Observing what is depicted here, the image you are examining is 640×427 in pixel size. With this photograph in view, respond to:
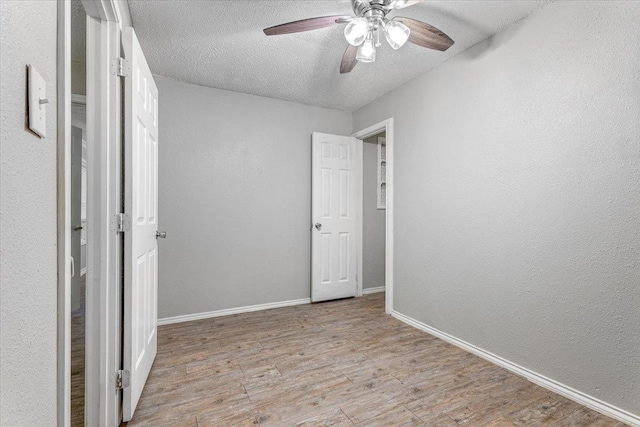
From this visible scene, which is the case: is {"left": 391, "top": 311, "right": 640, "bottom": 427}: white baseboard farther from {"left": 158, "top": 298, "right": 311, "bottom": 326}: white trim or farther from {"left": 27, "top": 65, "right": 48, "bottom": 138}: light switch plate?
{"left": 27, "top": 65, "right": 48, "bottom": 138}: light switch plate

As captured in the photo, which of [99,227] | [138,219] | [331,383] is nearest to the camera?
[99,227]

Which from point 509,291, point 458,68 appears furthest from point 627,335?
point 458,68

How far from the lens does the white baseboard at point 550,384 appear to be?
1.60 m

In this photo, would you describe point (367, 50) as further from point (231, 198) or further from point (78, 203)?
point (78, 203)

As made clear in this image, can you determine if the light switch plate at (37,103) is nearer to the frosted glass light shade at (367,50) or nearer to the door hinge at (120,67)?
the door hinge at (120,67)

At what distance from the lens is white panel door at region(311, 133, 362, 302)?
3.57 metres

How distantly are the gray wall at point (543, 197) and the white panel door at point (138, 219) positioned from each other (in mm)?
2221

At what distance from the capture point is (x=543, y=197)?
193 centimetres

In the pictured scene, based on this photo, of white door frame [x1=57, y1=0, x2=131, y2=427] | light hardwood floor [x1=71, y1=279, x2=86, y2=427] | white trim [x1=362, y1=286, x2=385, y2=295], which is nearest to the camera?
white door frame [x1=57, y1=0, x2=131, y2=427]

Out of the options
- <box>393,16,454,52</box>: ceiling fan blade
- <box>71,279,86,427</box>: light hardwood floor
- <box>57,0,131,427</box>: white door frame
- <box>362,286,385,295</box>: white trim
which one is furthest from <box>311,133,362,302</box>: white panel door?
<box>57,0,131,427</box>: white door frame

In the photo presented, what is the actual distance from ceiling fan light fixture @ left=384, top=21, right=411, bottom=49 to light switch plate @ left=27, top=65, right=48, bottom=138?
1612 mm

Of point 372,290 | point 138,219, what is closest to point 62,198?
point 138,219

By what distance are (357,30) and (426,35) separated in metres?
0.45

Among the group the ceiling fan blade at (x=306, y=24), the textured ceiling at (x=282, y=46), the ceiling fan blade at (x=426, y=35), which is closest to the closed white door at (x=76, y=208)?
the textured ceiling at (x=282, y=46)
